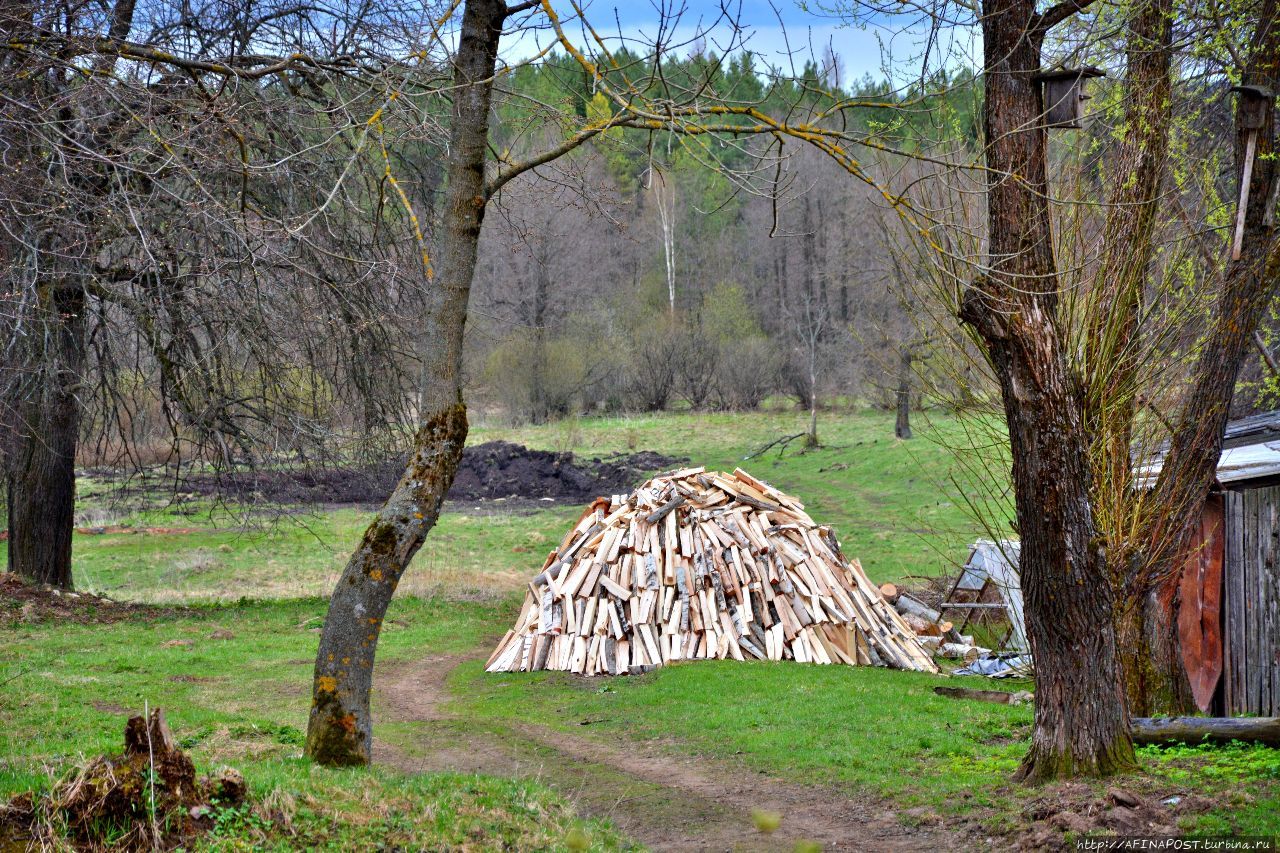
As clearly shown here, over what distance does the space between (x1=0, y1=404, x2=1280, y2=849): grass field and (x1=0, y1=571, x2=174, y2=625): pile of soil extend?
32 centimetres

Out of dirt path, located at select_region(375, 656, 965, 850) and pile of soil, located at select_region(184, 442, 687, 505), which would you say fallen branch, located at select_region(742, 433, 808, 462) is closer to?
pile of soil, located at select_region(184, 442, 687, 505)

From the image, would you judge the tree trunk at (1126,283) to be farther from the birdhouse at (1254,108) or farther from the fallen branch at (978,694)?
the fallen branch at (978,694)

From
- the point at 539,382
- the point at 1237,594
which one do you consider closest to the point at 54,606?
the point at 1237,594

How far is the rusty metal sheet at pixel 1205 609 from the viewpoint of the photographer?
33.4 ft

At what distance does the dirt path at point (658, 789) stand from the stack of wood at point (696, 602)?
9.96 ft

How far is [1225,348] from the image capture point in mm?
8211

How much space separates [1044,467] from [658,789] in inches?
162

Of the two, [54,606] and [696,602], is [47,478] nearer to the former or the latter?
[54,606]

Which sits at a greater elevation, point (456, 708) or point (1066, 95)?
point (1066, 95)

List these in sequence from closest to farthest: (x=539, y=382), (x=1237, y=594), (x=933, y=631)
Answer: (x=1237, y=594)
(x=933, y=631)
(x=539, y=382)

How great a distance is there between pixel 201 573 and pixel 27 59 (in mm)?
14595

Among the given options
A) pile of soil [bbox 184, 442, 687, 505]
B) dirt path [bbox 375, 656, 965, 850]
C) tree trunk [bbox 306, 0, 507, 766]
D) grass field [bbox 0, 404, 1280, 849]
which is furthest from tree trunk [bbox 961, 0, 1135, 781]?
pile of soil [bbox 184, 442, 687, 505]

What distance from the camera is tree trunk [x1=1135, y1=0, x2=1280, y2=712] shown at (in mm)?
8094

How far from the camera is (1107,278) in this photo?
827cm
